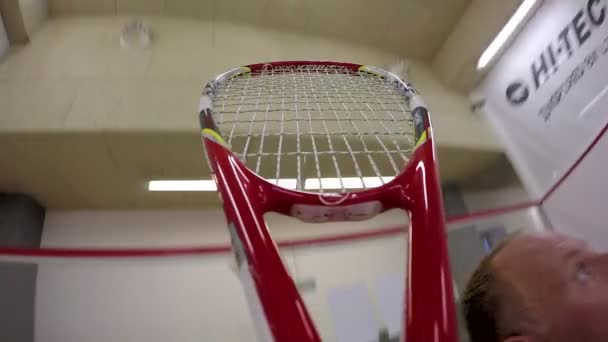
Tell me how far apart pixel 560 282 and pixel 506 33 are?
72.3 inches

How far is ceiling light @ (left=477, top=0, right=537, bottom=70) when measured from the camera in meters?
1.94

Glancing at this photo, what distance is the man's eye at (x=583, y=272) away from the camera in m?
0.55

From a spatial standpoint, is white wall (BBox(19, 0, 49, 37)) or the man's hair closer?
the man's hair

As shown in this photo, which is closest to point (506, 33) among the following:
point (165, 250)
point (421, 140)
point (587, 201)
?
point (587, 201)

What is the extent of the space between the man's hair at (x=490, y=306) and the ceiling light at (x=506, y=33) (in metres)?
1.70

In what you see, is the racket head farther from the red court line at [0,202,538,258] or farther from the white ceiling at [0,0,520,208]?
the white ceiling at [0,0,520,208]

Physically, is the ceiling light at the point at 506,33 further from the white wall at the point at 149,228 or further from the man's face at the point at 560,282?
the man's face at the point at 560,282

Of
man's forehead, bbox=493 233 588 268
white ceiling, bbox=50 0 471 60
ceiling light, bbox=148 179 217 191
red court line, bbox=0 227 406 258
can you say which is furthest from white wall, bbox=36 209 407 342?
white ceiling, bbox=50 0 471 60

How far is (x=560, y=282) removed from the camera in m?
0.56

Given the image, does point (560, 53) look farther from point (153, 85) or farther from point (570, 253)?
point (153, 85)

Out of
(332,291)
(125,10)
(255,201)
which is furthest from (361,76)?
(125,10)

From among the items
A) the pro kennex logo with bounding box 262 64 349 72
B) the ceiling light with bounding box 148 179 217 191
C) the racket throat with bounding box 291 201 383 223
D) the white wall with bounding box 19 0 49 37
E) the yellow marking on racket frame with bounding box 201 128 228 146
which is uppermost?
the white wall with bounding box 19 0 49 37

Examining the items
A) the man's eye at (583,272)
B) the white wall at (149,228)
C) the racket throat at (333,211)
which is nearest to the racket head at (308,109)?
the racket throat at (333,211)

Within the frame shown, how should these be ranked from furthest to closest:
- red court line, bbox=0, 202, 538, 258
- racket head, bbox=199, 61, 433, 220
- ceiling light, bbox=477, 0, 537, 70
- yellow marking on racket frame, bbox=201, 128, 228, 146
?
ceiling light, bbox=477, 0, 537, 70
red court line, bbox=0, 202, 538, 258
racket head, bbox=199, 61, 433, 220
yellow marking on racket frame, bbox=201, 128, 228, 146
